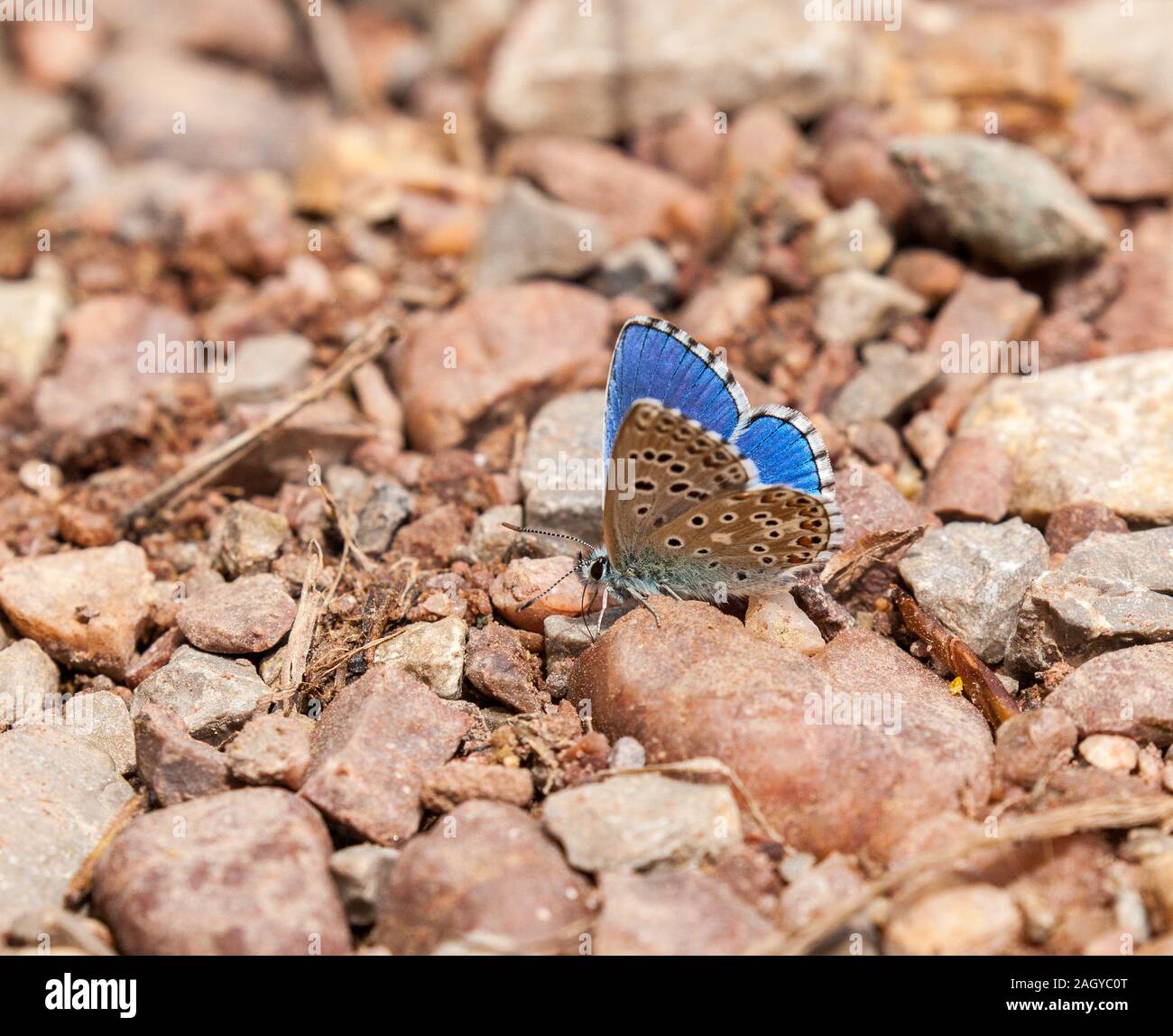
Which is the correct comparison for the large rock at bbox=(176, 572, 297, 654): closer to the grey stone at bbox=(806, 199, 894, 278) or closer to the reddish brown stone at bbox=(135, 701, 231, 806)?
the reddish brown stone at bbox=(135, 701, 231, 806)

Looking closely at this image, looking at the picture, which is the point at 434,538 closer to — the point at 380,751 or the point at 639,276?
the point at 380,751

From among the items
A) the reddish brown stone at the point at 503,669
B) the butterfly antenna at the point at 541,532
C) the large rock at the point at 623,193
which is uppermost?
the large rock at the point at 623,193

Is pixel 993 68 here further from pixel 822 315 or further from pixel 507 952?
pixel 507 952

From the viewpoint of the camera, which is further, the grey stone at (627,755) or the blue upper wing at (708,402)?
the blue upper wing at (708,402)

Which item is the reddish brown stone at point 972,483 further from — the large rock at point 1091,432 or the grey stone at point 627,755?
the grey stone at point 627,755

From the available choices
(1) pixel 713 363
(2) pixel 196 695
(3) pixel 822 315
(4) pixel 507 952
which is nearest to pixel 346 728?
(2) pixel 196 695

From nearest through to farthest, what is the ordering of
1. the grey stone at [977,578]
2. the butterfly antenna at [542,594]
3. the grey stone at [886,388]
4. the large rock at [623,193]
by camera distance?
the grey stone at [977,578]
the butterfly antenna at [542,594]
the grey stone at [886,388]
the large rock at [623,193]

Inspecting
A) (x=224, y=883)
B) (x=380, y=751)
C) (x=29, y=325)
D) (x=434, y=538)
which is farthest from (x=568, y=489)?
(x=29, y=325)

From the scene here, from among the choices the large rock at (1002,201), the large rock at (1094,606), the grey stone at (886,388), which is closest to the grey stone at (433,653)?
the large rock at (1094,606)
